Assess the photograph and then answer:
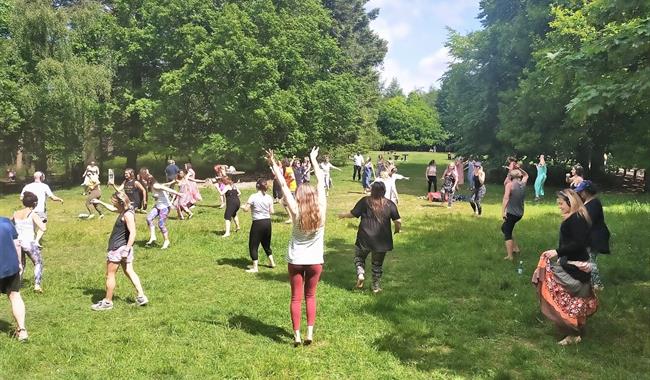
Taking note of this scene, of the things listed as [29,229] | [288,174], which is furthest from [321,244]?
[288,174]

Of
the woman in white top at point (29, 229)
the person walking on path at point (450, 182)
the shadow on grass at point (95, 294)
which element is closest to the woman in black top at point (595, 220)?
the shadow on grass at point (95, 294)

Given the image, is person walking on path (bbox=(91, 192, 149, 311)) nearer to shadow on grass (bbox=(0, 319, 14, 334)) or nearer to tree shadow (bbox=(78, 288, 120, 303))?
tree shadow (bbox=(78, 288, 120, 303))

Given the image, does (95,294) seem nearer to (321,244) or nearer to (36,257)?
(36,257)

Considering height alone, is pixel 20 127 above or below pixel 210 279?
above

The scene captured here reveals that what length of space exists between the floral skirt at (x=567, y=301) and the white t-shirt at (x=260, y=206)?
5.31 metres

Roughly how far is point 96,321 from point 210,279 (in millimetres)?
2547

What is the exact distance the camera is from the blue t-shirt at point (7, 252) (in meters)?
6.42

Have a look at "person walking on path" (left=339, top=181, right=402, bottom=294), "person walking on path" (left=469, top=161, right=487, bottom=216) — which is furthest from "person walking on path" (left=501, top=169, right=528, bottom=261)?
"person walking on path" (left=469, top=161, right=487, bottom=216)

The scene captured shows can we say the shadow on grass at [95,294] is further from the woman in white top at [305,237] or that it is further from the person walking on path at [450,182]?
→ the person walking on path at [450,182]

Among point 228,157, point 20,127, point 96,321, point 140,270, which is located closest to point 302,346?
point 96,321

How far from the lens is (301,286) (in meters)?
6.30

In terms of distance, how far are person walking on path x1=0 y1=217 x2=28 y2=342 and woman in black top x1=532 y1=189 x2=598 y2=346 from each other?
6.72 m

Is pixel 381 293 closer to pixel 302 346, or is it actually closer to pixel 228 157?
pixel 302 346

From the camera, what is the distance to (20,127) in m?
31.7
